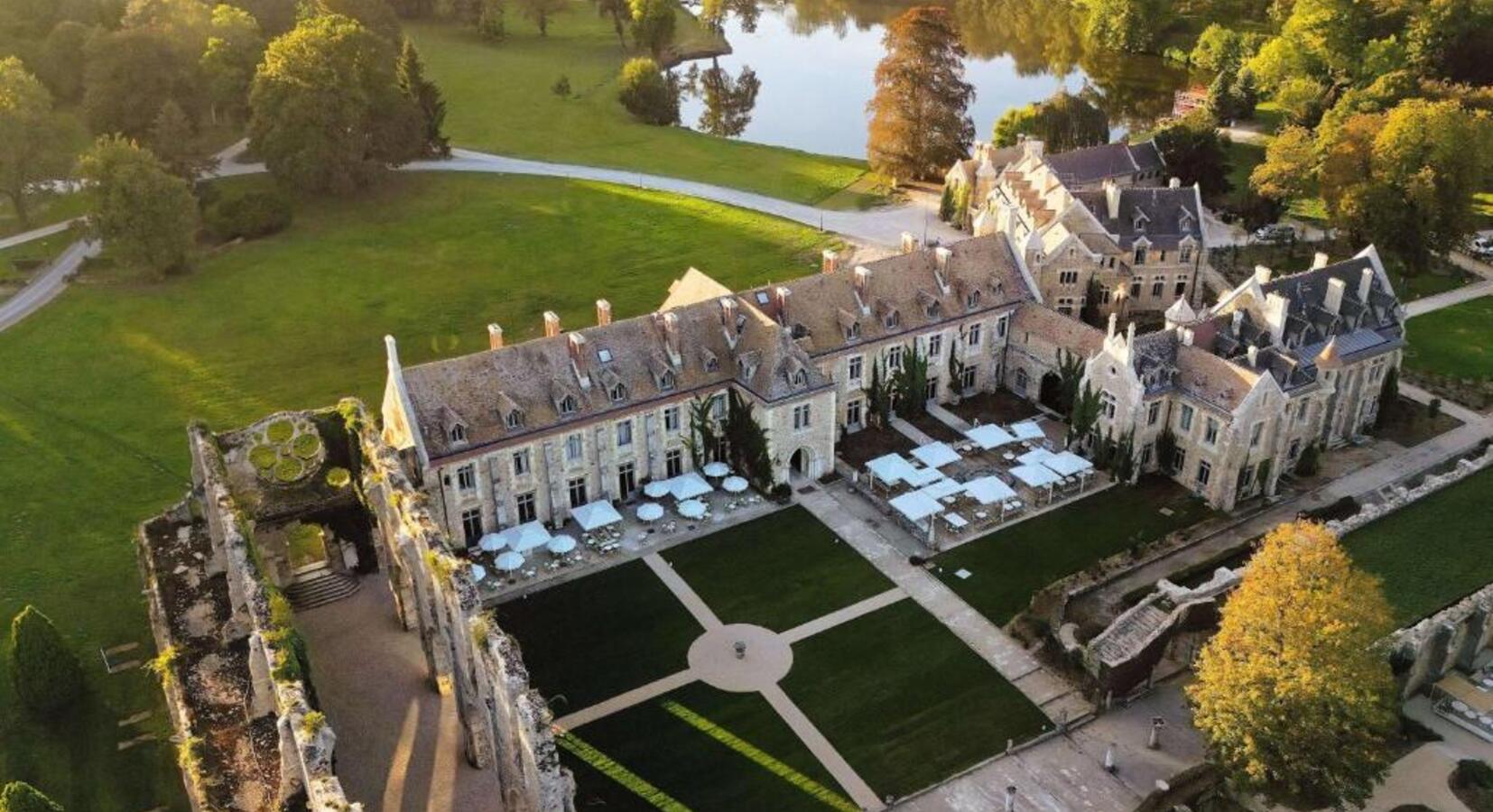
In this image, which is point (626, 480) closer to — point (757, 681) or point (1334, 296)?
point (757, 681)

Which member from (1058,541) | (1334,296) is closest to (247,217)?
(1058,541)

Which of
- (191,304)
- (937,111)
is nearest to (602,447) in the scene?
(191,304)

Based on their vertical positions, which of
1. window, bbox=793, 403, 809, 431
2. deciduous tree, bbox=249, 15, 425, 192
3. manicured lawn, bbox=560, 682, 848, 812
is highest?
deciduous tree, bbox=249, 15, 425, 192

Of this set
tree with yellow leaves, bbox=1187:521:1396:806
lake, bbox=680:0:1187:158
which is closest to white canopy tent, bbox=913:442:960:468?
tree with yellow leaves, bbox=1187:521:1396:806

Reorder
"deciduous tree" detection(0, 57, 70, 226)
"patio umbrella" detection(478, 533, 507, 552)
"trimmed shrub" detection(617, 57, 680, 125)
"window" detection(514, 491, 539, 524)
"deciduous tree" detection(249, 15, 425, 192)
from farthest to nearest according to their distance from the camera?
1. "trimmed shrub" detection(617, 57, 680, 125)
2. "deciduous tree" detection(249, 15, 425, 192)
3. "deciduous tree" detection(0, 57, 70, 226)
4. "window" detection(514, 491, 539, 524)
5. "patio umbrella" detection(478, 533, 507, 552)

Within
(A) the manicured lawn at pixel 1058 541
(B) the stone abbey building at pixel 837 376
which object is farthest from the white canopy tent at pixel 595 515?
(A) the manicured lawn at pixel 1058 541

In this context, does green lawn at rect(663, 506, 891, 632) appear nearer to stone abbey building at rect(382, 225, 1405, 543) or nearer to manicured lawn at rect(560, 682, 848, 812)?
stone abbey building at rect(382, 225, 1405, 543)

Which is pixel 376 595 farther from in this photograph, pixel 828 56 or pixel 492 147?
pixel 828 56
